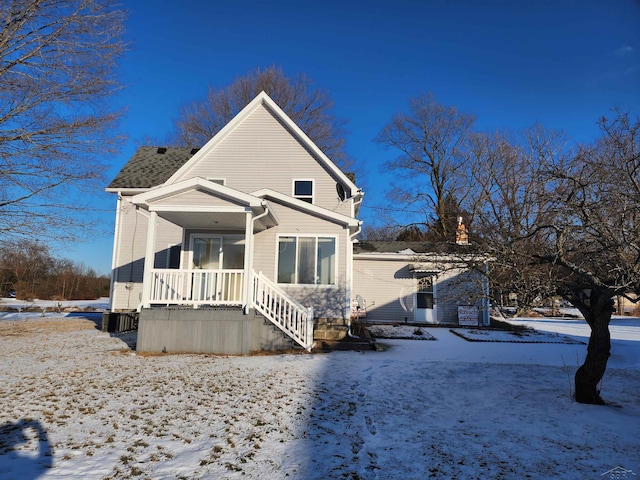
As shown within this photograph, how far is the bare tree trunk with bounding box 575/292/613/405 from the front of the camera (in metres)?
4.97

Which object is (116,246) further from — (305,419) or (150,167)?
(305,419)

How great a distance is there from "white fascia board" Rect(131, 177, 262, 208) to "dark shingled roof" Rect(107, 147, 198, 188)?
17.1 ft

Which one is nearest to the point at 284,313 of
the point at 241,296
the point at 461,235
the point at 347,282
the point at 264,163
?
the point at 241,296

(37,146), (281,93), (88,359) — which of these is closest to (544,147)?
(88,359)

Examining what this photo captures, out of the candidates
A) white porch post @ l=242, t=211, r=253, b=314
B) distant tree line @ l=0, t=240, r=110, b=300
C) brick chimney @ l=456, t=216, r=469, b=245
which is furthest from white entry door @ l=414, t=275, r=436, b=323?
distant tree line @ l=0, t=240, r=110, b=300

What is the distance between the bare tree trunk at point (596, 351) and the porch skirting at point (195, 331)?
20.1 feet

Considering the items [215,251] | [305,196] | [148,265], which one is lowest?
[148,265]

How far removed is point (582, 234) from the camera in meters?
4.77

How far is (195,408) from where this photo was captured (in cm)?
471

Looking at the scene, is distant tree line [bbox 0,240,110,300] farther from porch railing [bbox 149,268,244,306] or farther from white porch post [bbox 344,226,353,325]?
white porch post [bbox 344,226,353,325]

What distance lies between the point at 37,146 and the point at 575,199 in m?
12.1

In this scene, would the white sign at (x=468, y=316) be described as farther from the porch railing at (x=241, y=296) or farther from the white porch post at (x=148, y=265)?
the white porch post at (x=148, y=265)

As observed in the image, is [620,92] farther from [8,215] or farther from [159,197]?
[8,215]

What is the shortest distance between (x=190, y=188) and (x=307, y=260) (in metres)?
3.76
